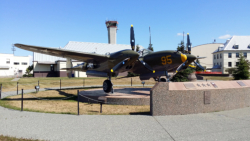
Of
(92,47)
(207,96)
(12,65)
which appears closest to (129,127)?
(207,96)

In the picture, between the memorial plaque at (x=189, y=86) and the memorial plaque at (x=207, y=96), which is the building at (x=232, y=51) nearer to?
the memorial plaque at (x=207, y=96)

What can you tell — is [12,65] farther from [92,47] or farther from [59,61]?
[92,47]

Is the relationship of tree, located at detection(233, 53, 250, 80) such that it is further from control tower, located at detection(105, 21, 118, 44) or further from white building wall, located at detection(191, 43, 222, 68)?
control tower, located at detection(105, 21, 118, 44)

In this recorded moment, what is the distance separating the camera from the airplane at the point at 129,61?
13.0 metres

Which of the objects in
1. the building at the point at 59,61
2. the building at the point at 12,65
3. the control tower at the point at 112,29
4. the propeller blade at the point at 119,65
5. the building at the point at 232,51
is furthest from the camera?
the control tower at the point at 112,29

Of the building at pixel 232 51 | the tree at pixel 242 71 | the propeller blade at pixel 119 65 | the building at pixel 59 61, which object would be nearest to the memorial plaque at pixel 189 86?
the propeller blade at pixel 119 65

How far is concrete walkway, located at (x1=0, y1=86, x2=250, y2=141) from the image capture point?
572 cm

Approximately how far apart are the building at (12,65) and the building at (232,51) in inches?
2453

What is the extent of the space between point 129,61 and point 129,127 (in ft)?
22.5

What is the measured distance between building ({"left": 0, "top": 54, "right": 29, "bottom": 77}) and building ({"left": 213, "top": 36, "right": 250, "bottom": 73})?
62.3 m

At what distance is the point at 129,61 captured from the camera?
12.9 m

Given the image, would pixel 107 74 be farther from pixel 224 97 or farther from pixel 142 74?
pixel 224 97

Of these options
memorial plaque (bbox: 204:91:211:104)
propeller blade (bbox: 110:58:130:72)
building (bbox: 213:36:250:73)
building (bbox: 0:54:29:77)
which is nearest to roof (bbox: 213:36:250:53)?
building (bbox: 213:36:250:73)

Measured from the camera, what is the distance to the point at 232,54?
5406 centimetres
